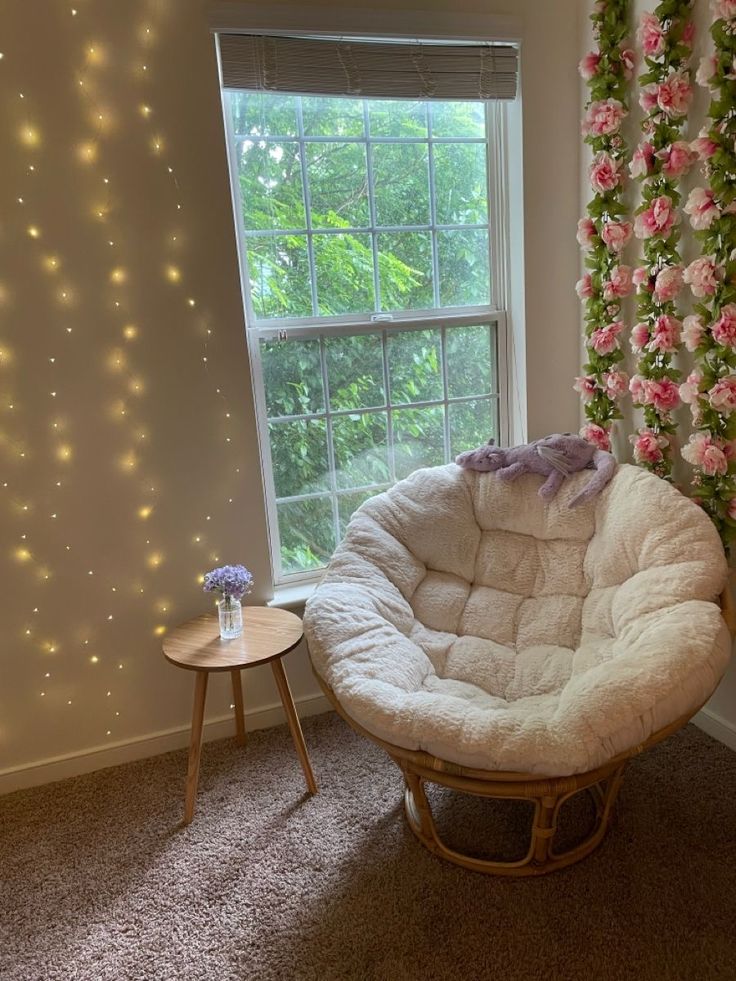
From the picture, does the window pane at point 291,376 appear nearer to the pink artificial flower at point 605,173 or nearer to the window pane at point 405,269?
the window pane at point 405,269

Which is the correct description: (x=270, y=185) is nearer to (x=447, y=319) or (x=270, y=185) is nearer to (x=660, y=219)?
(x=447, y=319)

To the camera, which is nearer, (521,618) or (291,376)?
(521,618)

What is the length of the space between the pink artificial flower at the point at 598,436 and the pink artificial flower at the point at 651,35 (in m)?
1.12

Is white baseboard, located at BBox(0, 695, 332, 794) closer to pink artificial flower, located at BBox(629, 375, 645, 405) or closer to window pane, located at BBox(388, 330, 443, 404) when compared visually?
window pane, located at BBox(388, 330, 443, 404)

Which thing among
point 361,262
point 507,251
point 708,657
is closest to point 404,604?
point 708,657

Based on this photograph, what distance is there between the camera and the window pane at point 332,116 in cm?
226

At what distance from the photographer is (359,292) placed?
2.46 meters

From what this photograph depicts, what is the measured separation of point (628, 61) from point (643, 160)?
1.12 ft

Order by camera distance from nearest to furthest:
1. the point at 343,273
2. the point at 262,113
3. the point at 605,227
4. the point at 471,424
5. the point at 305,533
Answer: the point at 262,113 < the point at 605,227 < the point at 343,273 < the point at 305,533 < the point at 471,424

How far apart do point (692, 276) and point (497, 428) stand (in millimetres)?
936

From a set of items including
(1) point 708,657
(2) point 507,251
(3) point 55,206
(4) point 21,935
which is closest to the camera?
(1) point 708,657

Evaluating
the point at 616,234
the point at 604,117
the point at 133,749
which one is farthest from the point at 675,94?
the point at 133,749

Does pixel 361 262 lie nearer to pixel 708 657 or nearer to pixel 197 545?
pixel 197 545

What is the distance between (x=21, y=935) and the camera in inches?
67.4
